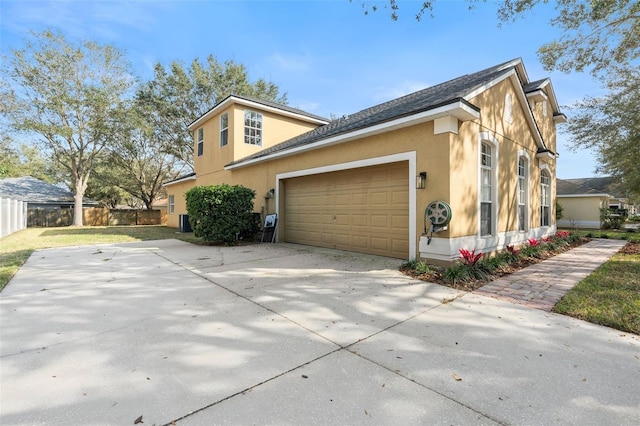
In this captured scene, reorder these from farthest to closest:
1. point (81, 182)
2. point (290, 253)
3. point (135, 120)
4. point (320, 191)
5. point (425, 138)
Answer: point (81, 182) → point (135, 120) → point (320, 191) → point (290, 253) → point (425, 138)

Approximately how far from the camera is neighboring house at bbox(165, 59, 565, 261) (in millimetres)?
6043

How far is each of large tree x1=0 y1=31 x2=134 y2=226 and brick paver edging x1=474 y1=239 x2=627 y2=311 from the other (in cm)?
2513

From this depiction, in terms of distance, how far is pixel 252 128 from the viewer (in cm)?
1334

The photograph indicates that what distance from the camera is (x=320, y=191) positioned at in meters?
9.20

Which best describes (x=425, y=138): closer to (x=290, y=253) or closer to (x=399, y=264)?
(x=399, y=264)

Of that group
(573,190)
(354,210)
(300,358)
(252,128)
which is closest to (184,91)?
(252,128)

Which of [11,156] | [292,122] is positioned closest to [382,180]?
[292,122]

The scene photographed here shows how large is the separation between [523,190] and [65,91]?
86.2ft

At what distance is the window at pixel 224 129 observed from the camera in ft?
44.3

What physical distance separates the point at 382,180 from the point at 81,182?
2494cm

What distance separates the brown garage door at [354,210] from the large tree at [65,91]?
18.5 meters

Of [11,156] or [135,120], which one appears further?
[11,156]

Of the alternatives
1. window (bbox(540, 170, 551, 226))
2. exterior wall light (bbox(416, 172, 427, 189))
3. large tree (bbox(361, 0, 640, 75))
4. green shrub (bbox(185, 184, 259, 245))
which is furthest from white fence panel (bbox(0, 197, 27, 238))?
window (bbox(540, 170, 551, 226))

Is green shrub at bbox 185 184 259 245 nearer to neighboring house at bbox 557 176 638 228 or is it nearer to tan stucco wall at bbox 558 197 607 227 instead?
neighboring house at bbox 557 176 638 228
